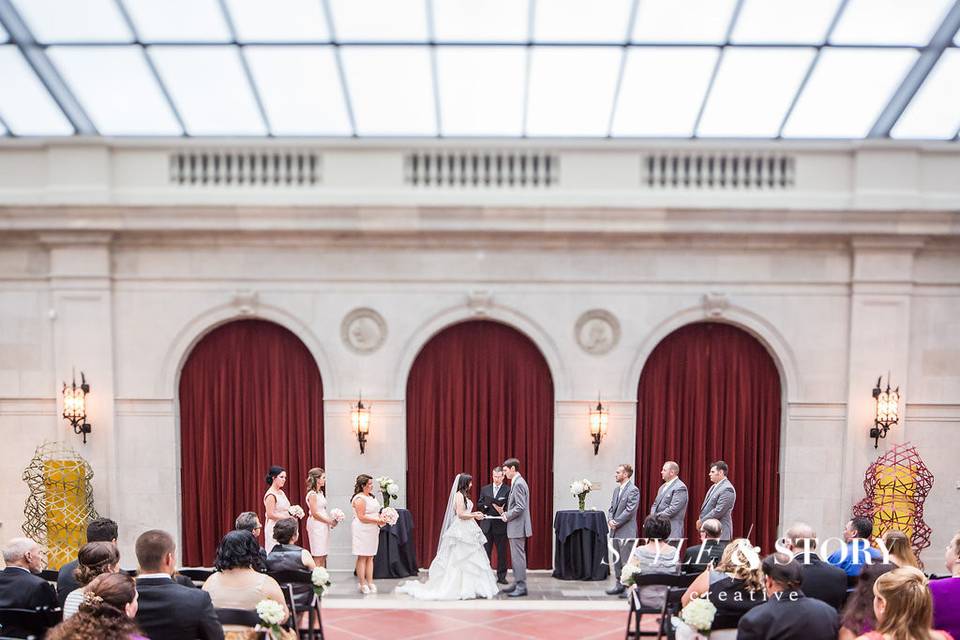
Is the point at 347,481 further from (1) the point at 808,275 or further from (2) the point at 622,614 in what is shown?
(1) the point at 808,275

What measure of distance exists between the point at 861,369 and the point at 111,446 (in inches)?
439

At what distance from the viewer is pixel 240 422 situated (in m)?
11.0

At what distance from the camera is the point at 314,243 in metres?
10.7

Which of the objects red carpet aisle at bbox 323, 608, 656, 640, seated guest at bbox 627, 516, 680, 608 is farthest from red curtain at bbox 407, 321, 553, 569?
seated guest at bbox 627, 516, 680, 608

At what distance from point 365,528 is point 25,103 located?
7.84 m

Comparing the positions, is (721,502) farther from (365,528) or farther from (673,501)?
(365,528)

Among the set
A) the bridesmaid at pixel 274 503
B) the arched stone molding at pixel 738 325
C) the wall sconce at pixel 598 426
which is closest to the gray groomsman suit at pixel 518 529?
the wall sconce at pixel 598 426

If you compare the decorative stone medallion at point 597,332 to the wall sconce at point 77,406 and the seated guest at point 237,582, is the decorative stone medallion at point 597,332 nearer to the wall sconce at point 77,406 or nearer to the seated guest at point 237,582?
the seated guest at point 237,582

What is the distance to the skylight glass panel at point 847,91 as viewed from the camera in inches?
376

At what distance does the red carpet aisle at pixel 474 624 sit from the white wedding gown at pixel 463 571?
2.22 feet

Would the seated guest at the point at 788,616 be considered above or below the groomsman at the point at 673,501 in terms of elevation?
above

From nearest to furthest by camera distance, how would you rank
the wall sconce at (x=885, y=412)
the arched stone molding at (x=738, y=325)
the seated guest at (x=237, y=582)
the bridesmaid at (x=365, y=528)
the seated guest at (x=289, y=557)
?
the seated guest at (x=237, y=582) < the seated guest at (x=289, y=557) < the bridesmaid at (x=365, y=528) < the wall sconce at (x=885, y=412) < the arched stone molding at (x=738, y=325)

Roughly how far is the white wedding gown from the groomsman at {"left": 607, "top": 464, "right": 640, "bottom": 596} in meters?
1.65

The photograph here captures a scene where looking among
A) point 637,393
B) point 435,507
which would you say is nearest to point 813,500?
point 637,393
